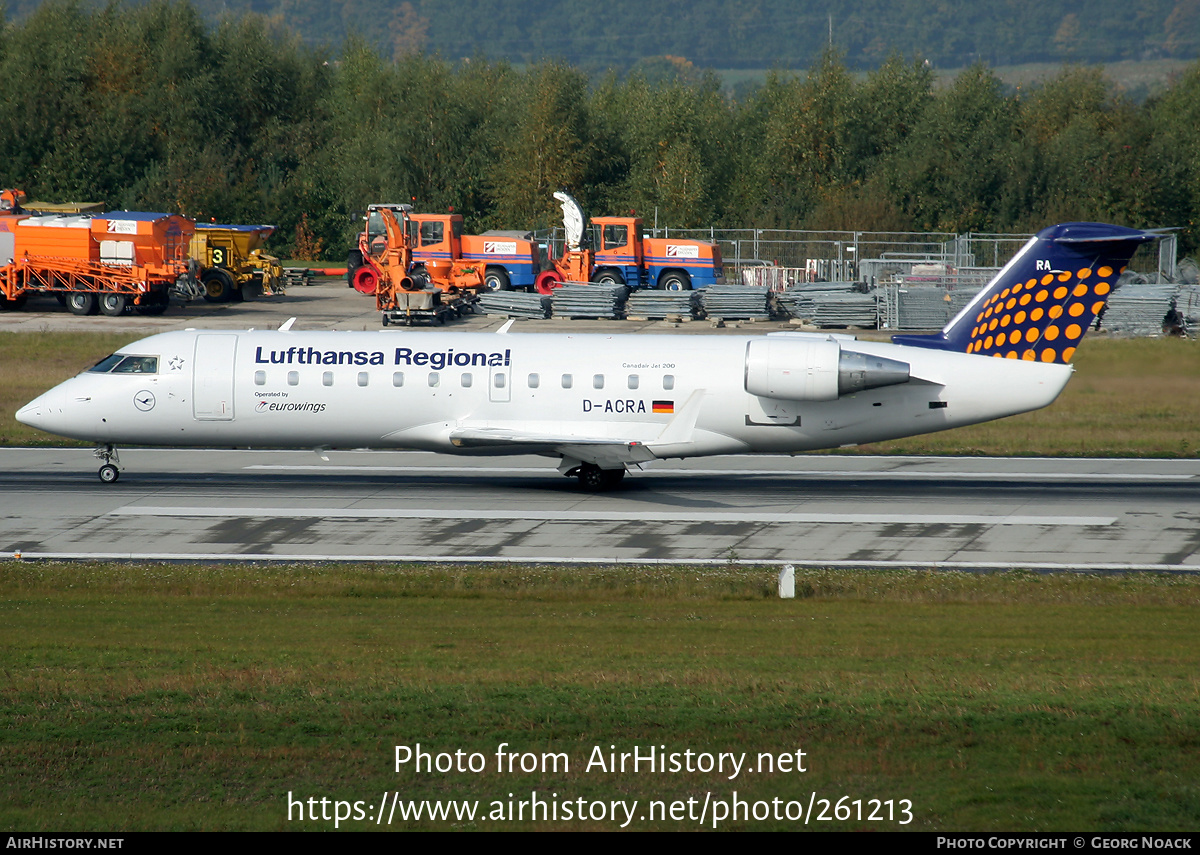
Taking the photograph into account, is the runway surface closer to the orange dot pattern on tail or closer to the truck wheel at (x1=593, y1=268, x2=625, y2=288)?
the orange dot pattern on tail

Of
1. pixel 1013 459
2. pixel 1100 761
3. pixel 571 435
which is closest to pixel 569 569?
pixel 571 435

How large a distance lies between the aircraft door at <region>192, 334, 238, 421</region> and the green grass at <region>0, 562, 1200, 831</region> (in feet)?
23.4

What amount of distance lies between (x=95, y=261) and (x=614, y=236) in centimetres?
2636

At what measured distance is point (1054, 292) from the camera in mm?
26156

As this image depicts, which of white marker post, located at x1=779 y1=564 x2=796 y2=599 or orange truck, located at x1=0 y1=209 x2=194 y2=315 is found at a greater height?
orange truck, located at x1=0 y1=209 x2=194 y2=315

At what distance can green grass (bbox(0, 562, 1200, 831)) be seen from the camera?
9.90m

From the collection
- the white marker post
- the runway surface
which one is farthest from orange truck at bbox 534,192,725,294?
the white marker post

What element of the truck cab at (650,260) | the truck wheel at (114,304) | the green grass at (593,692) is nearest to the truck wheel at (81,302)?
the truck wheel at (114,304)

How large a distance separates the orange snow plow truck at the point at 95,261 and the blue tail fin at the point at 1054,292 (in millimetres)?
44767

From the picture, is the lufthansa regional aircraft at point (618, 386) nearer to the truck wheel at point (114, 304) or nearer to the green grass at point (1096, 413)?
the green grass at point (1096, 413)

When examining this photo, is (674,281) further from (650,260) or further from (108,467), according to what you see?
(108,467)

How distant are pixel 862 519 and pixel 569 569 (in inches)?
293

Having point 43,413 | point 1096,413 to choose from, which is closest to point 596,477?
point 43,413
